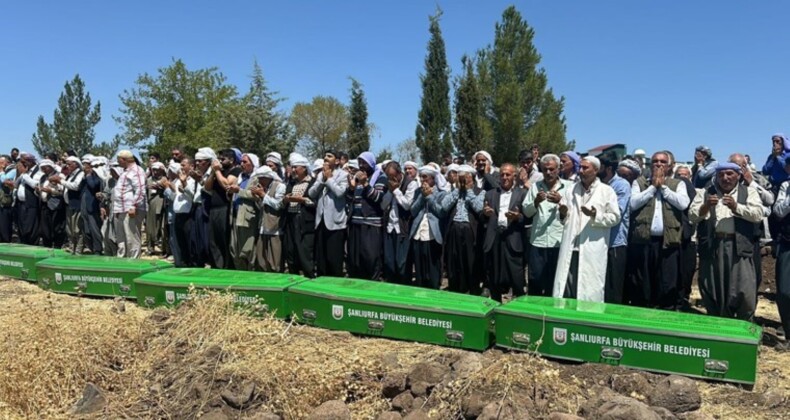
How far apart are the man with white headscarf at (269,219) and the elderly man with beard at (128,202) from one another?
249cm

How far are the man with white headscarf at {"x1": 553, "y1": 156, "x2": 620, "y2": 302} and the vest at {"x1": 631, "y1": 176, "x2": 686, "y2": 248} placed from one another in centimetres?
75

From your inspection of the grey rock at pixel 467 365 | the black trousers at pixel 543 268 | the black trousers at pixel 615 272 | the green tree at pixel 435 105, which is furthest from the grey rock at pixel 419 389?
the green tree at pixel 435 105

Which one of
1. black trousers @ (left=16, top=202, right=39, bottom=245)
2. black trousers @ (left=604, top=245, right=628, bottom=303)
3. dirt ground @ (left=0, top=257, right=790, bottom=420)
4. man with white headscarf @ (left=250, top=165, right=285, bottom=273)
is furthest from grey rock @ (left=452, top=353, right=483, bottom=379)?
black trousers @ (left=16, top=202, right=39, bottom=245)

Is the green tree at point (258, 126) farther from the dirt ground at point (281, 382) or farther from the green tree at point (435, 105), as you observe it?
the dirt ground at point (281, 382)

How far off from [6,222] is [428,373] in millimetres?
10357

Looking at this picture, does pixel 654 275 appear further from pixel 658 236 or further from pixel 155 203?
pixel 155 203

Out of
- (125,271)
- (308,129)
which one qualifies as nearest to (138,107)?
(308,129)

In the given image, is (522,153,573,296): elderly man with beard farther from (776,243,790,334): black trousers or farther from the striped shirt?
the striped shirt

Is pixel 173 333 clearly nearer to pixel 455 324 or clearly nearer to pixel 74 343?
pixel 74 343

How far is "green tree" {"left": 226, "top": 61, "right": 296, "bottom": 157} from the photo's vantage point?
21125mm

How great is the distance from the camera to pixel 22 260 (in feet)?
25.1

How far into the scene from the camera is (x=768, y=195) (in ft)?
19.6

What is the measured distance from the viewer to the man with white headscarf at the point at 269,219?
7.05m

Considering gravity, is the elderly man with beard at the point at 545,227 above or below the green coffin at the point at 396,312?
above
